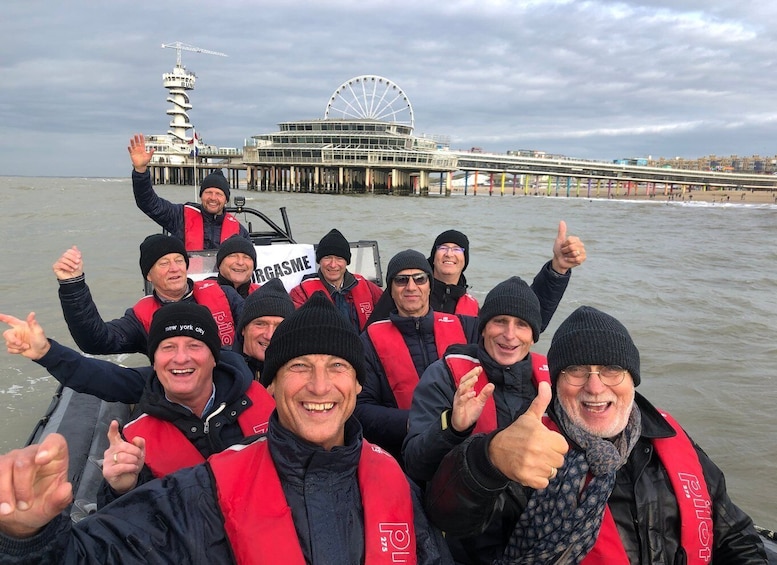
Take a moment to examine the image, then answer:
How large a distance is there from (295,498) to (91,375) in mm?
1407

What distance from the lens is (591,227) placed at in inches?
983

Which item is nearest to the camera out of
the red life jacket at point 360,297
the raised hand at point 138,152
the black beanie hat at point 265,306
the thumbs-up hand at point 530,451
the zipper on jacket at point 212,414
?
the thumbs-up hand at point 530,451

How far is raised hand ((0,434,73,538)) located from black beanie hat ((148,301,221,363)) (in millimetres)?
1086

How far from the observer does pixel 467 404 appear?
1616 millimetres

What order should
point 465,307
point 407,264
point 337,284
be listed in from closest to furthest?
point 407,264, point 465,307, point 337,284

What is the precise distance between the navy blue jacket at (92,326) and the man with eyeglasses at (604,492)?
2.30 metres

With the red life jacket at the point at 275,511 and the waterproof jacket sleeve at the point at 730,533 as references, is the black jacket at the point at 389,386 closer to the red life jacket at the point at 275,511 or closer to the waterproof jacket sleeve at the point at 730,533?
the red life jacket at the point at 275,511

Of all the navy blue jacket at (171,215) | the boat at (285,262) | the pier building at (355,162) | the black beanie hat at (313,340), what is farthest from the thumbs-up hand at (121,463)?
the pier building at (355,162)

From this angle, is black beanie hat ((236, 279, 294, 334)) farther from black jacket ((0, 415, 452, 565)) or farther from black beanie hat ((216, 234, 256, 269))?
black jacket ((0, 415, 452, 565))

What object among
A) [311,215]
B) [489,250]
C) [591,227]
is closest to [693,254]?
[489,250]

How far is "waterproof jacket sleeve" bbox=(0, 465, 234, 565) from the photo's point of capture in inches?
52.8

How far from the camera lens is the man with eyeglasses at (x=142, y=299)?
2961mm

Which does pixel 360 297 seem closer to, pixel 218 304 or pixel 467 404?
pixel 218 304

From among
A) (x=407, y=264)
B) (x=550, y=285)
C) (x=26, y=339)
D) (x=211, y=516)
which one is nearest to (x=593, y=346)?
(x=211, y=516)
